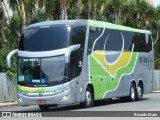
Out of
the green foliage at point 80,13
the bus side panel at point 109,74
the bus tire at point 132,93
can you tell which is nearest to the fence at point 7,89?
the green foliage at point 80,13

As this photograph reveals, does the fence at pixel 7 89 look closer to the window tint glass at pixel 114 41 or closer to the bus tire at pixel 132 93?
the bus tire at pixel 132 93

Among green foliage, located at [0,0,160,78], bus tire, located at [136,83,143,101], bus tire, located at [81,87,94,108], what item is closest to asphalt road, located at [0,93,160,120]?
bus tire, located at [81,87,94,108]

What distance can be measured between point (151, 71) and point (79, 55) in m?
10.4

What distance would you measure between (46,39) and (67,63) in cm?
136

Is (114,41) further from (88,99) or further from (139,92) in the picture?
(139,92)

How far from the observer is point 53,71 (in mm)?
22047

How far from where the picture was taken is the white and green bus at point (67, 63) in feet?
72.4

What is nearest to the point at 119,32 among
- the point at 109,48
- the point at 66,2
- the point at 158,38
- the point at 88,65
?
the point at 109,48

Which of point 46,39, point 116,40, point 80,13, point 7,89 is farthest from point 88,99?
point 80,13

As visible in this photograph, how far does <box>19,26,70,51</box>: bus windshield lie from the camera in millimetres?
22219

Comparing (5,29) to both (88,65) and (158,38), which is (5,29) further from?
(158,38)

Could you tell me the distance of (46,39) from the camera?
22.3m

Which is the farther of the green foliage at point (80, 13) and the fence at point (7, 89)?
the green foliage at point (80, 13)

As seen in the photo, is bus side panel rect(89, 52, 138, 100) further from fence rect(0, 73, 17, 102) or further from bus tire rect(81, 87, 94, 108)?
fence rect(0, 73, 17, 102)
